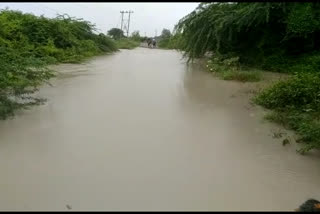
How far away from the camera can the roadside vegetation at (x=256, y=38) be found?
33.1ft

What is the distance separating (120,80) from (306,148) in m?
6.29

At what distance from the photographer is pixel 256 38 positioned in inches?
480

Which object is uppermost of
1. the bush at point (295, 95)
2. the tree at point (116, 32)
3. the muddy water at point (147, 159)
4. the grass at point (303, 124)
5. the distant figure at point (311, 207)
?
the tree at point (116, 32)

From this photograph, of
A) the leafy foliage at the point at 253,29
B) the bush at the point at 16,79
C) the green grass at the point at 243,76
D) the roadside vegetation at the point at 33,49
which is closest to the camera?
the bush at the point at 16,79

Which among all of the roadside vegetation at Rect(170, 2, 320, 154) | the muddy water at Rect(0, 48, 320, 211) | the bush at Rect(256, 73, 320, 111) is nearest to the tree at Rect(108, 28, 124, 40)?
the roadside vegetation at Rect(170, 2, 320, 154)

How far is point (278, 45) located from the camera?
11.6 meters

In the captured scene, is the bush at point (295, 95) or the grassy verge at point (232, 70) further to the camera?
the grassy verge at point (232, 70)

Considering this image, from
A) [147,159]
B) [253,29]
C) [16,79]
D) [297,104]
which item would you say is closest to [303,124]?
[297,104]

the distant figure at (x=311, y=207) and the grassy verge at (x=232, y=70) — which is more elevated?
the grassy verge at (x=232, y=70)

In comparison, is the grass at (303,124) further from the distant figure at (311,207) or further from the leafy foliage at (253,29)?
the leafy foliage at (253,29)

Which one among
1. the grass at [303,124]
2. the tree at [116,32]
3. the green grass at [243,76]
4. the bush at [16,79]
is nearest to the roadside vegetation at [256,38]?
the green grass at [243,76]

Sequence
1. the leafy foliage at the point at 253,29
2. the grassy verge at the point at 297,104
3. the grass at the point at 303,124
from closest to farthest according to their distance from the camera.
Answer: the grass at the point at 303,124
the grassy verge at the point at 297,104
the leafy foliage at the point at 253,29

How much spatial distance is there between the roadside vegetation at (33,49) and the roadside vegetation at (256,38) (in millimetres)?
4099

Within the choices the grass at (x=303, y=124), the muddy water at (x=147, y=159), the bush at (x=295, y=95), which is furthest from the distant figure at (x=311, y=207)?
the bush at (x=295, y=95)
